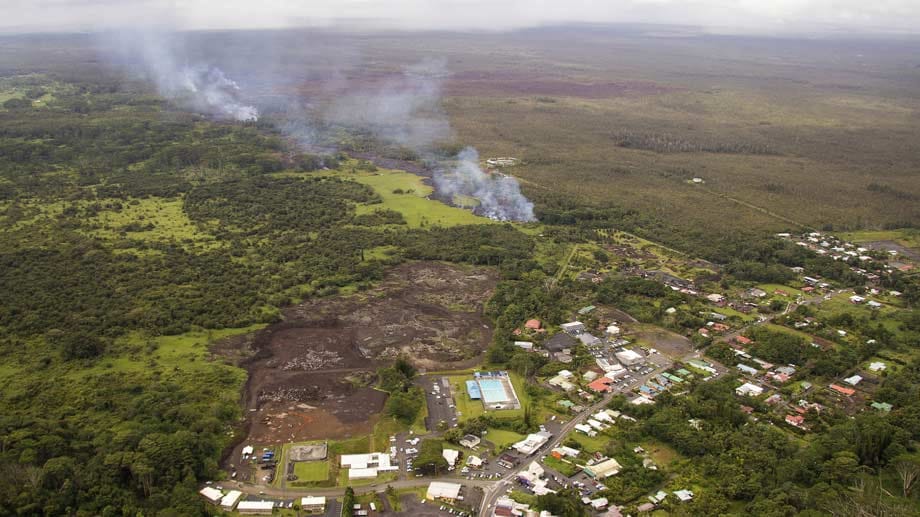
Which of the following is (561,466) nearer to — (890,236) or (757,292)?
(757,292)

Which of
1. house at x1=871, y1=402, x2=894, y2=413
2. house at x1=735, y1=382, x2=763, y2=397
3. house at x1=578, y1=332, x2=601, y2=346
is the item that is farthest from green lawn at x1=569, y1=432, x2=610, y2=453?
house at x1=871, y1=402, x2=894, y2=413

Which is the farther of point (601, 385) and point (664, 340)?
point (664, 340)

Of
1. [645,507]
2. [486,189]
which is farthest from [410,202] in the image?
[645,507]

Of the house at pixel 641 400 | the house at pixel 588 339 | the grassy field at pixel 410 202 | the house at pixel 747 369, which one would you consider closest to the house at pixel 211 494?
the house at pixel 641 400

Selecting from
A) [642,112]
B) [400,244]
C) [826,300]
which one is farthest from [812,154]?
[400,244]

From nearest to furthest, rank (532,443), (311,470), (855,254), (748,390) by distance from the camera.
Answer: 1. (311,470)
2. (532,443)
3. (748,390)
4. (855,254)

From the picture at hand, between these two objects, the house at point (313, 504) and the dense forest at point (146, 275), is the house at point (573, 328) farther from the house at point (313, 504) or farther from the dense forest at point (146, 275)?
the house at point (313, 504)

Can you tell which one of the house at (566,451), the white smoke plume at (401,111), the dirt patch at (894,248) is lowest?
Result: the dirt patch at (894,248)

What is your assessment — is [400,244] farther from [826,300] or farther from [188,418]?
[826,300]
